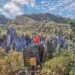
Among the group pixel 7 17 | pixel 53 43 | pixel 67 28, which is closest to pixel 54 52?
pixel 53 43

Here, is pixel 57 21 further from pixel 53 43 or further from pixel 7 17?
pixel 7 17

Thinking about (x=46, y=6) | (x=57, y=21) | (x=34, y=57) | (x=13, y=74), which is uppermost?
(x=46, y=6)

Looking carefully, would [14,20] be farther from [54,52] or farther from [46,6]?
[54,52]

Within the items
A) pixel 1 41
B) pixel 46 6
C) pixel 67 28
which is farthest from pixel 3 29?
pixel 67 28

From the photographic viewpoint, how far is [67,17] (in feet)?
11.4

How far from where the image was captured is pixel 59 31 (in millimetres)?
3475

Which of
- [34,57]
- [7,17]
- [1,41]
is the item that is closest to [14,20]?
[7,17]

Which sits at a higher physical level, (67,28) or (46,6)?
(46,6)

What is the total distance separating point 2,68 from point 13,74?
0.58 ft

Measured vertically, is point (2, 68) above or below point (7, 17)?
below

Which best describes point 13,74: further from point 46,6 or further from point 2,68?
point 46,6

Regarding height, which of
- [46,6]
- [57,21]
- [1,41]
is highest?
[46,6]

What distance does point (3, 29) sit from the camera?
3.41 meters

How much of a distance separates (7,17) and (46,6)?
23.4 inches
